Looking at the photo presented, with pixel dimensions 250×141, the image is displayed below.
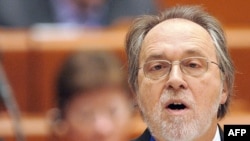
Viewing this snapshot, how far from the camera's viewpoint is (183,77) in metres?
0.40

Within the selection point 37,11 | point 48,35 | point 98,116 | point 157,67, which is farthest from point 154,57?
point 37,11

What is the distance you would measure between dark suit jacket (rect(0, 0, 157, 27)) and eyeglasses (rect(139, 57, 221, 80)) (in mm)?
1082

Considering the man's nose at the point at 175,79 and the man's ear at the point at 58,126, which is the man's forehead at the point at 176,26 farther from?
the man's ear at the point at 58,126

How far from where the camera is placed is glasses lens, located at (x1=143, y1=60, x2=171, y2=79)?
0.40 m

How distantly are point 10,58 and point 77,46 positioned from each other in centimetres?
15

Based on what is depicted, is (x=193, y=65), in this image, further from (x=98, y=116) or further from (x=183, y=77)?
(x=98, y=116)

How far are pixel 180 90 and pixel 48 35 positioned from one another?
1.05 metres

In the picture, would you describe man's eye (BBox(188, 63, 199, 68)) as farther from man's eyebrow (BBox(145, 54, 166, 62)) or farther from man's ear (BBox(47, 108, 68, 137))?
man's ear (BBox(47, 108, 68, 137))

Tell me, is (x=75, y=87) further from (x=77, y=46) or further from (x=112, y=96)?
(x=77, y=46)

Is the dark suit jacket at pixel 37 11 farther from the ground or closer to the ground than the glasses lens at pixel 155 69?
closer to the ground

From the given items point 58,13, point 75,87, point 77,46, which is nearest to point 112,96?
point 75,87

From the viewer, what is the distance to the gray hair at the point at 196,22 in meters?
0.41

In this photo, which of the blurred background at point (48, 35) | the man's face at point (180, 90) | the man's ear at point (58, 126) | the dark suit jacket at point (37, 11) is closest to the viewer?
the man's face at point (180, 90)

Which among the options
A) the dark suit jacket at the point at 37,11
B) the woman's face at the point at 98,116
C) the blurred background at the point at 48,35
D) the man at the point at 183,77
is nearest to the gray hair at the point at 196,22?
the man at the point at 183,77
